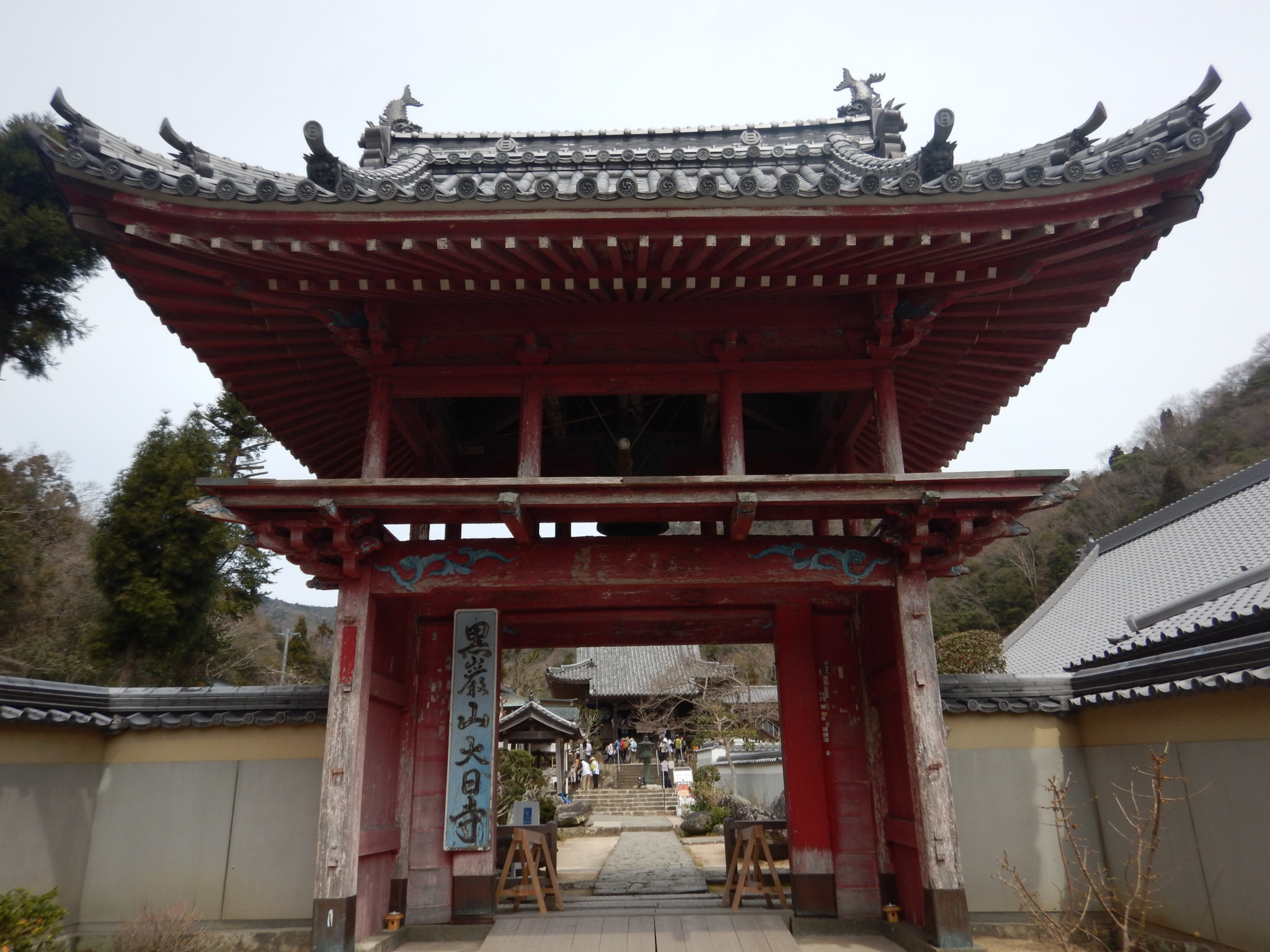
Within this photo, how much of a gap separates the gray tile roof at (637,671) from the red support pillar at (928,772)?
87.2 ft

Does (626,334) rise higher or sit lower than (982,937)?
higher

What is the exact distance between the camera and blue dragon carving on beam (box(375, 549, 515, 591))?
21.7 ft

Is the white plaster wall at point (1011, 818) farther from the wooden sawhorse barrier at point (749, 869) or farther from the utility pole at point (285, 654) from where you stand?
the utility pole at point (285, 654)

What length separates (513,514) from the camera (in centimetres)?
600

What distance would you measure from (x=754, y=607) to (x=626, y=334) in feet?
10.7

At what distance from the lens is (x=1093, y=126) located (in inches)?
224

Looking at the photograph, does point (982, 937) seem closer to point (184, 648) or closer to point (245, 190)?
point (245, 190)

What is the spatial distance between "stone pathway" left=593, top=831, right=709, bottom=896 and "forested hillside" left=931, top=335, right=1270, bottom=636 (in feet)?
72.5

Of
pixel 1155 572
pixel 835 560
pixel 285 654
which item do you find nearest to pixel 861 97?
pixel 835 560

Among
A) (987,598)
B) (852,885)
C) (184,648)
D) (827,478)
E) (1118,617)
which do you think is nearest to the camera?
(827,478)

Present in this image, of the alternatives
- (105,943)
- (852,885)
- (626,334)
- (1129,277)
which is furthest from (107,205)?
(852,885)

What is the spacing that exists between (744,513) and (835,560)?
1.17 m

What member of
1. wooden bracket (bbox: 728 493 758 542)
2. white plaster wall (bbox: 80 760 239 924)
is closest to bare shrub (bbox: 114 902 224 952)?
white plaster wall (bbox: 80 760 239 924)

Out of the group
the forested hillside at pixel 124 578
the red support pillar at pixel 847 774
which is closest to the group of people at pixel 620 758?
the forested hillside at pixel 124 578
